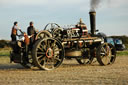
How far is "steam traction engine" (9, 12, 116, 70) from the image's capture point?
9.80m

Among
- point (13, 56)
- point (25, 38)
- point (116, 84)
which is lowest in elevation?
point (116, 84)

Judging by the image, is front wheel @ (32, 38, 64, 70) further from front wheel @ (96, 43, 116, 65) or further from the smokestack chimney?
the smokestack chimney

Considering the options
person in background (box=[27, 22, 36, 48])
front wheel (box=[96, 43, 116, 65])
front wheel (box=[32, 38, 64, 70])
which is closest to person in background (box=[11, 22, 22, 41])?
person in background (box=[27, 22, 36, 48])

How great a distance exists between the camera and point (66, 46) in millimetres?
10953

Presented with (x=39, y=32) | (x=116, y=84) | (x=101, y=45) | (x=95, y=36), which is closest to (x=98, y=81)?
(x=116, y=84)

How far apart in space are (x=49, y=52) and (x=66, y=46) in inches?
51.2

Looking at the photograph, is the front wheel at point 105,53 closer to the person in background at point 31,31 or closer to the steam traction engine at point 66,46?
the steam traction engine at point 66,46

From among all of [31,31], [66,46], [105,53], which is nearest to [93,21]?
[105,53]

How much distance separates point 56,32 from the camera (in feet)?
36.0

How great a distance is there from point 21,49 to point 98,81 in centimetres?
403

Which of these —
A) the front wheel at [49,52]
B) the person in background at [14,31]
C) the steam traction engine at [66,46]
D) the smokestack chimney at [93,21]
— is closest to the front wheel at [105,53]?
the steam traction engine at [66,46]

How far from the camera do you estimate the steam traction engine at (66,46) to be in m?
9.80

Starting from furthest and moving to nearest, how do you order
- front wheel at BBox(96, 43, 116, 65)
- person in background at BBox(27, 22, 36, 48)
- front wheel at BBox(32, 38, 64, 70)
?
front wheel at BBox(96, 43, 116, 65) < person in background at BBox(27, 22, 36, 48) < front wheel at BBox(32, 38, 64, 70)

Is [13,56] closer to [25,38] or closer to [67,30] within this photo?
[25,38]
